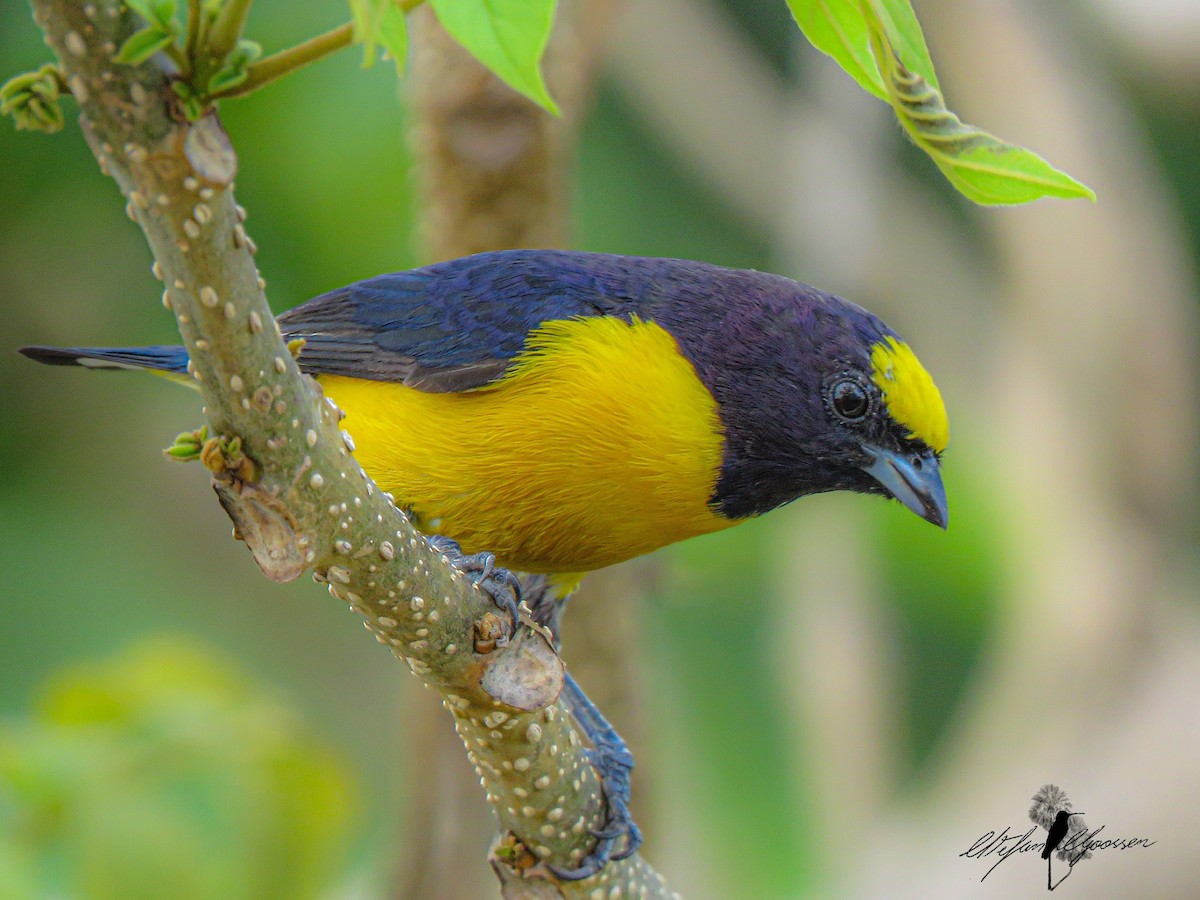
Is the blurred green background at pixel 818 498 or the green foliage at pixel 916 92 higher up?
the green foliage at pixel 916 92

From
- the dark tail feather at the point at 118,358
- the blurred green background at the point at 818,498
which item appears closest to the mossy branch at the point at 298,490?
the dark tail feather at the point at 118,358

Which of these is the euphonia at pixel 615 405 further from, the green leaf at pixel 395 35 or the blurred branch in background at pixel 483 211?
the green leaf at pixel 395 35

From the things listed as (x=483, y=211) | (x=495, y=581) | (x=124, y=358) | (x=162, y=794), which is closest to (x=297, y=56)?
(x=495, y=581)

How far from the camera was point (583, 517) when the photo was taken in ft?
9.82

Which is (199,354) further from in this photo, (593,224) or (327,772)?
(593,224)

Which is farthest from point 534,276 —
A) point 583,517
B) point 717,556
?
point 717,556

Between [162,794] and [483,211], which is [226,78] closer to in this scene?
[162,794]

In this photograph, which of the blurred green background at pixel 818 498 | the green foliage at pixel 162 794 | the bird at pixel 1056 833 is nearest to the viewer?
the green foliage at pixel 162 794

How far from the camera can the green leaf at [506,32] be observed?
1.12 m

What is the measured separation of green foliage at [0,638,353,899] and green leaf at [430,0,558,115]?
1.74m

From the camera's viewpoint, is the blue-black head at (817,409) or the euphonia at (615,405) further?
the blue-black head at (817,409)

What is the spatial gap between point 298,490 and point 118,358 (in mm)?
1749

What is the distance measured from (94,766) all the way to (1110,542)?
593cm

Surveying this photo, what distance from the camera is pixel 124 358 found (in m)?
3.30
